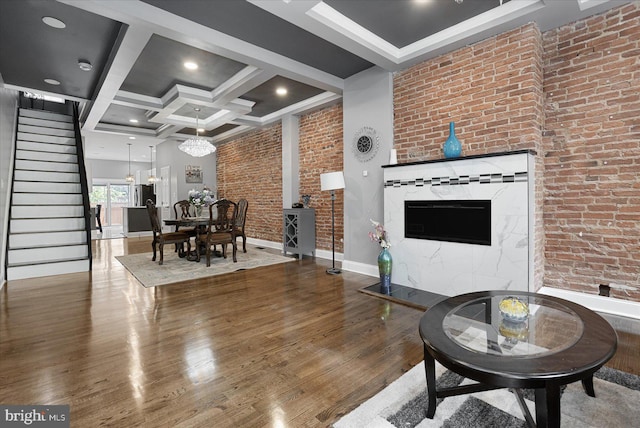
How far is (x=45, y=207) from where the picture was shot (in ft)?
16.6

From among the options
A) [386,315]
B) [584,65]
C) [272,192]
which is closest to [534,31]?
[584,65]

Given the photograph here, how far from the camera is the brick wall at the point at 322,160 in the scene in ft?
18.2

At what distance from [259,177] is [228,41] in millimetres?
4282

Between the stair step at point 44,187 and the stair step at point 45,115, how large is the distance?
89.2 inches

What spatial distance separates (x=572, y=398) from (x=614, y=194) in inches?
85.0

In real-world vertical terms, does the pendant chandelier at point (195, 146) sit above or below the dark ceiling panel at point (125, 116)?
below

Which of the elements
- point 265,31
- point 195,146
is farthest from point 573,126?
point 195,146

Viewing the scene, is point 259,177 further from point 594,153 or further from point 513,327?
point 513,327

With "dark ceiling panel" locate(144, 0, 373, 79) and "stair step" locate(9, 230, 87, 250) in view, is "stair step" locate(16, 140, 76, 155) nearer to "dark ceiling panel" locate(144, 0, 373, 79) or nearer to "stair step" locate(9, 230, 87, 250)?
"stair step" locate(9, 230, 87, 250)

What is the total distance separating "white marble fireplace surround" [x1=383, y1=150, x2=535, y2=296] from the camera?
112 inches

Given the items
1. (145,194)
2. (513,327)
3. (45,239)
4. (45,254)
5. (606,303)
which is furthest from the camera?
(145,194)

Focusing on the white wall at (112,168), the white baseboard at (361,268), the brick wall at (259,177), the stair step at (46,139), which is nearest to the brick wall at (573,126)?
the white baseboard at (361,268)

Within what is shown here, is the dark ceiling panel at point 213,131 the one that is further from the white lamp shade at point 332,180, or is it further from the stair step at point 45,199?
the white lamp shade at point 332,180

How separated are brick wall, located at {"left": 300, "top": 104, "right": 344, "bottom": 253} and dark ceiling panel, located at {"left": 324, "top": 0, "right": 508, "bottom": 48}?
224cm
